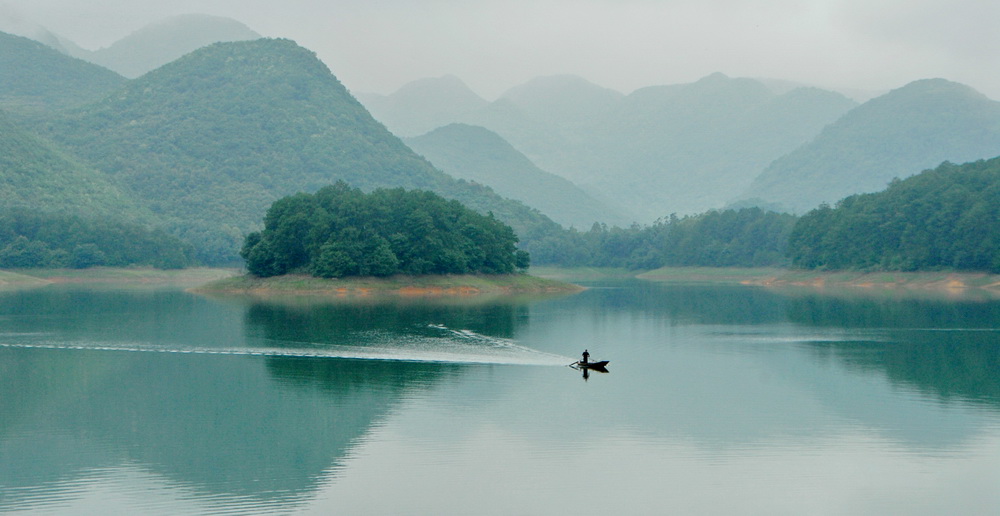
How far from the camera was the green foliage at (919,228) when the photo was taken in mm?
139625

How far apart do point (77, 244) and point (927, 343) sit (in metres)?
145

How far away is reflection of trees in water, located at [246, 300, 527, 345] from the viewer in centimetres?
7281

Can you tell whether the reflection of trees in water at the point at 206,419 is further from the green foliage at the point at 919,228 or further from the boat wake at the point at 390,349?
the green foliage at the point at 919,228

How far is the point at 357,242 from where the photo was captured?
12650 cm

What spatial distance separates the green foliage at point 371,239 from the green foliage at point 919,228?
56.1 metres

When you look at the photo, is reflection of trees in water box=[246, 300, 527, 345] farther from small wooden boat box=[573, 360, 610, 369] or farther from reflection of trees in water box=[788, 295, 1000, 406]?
reflection of trees in water box=[788, 295, 1000, 406]

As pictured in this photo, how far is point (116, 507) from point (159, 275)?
158037mm

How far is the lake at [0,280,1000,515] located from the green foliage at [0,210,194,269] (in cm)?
9924

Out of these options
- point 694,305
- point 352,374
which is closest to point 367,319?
point 352,374

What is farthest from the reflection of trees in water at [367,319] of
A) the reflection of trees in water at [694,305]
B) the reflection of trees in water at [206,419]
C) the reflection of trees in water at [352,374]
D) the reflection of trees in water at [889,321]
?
the reflection of trees in water at [889,321]

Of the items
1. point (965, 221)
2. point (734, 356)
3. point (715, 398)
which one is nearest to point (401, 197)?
point (965, 221)

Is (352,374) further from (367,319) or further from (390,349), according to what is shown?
(367,319)

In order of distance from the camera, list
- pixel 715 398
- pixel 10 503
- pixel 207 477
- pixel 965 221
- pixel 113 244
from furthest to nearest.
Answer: pixel 113 244 → pixel 965 221 → pixel 715 398 → pixel 207 477 → pixel 10 503

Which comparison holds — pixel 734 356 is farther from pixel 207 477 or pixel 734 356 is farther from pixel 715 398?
pixel 207 477
